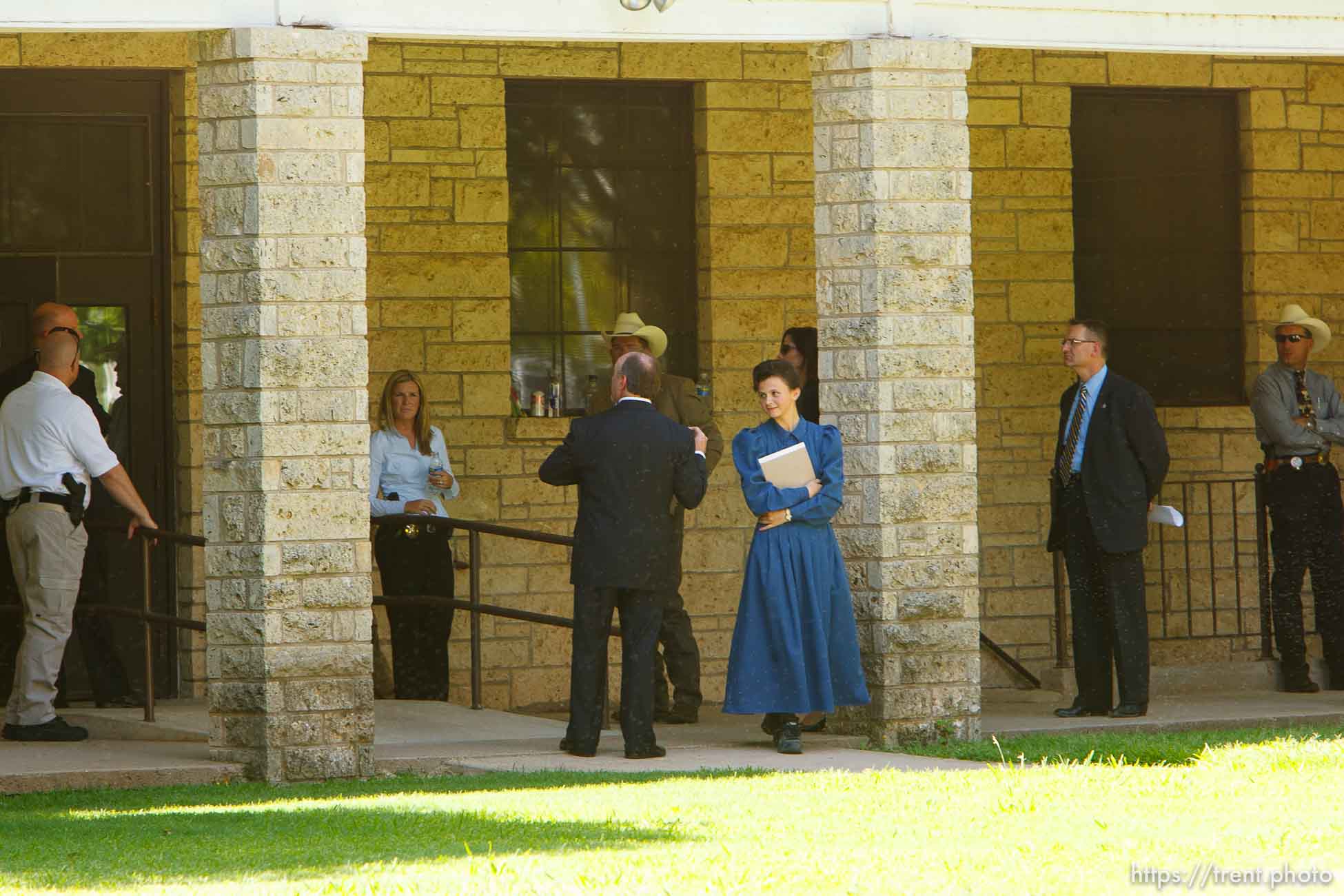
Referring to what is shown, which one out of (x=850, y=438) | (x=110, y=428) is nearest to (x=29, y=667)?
(x=110, y=428)

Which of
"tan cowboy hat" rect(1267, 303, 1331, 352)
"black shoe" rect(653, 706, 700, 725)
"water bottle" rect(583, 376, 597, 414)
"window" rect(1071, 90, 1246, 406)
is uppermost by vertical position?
"window" rect(1071, 90, 1246, 406)

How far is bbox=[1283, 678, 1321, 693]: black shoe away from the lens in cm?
1271

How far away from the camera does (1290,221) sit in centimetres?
1432

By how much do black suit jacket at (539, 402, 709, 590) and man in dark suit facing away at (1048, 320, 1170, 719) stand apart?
2397 millimetres

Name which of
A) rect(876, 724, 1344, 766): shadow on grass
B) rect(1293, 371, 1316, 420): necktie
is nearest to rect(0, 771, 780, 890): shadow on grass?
rect(876, 724, 1344, 766): shadow on grass

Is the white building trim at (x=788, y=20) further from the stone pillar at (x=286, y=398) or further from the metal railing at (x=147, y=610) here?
the metal railing at (x=147, y=610)

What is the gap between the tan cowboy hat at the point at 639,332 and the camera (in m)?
12.3

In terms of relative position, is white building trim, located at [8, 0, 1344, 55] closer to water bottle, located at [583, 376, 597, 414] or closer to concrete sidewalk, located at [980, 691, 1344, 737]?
concrete sidewalk, located at [980, 691, 1344, 737]

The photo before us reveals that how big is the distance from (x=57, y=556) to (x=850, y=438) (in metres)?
3.78

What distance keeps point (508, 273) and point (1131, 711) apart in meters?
4.42

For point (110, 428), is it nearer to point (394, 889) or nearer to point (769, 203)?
point (769, 203)

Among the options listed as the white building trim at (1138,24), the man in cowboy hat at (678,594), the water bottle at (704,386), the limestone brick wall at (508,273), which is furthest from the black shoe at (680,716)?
the white building trim at (1138,24)

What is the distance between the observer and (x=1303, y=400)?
12.8 m

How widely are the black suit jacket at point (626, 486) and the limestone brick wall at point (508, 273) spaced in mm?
3092
